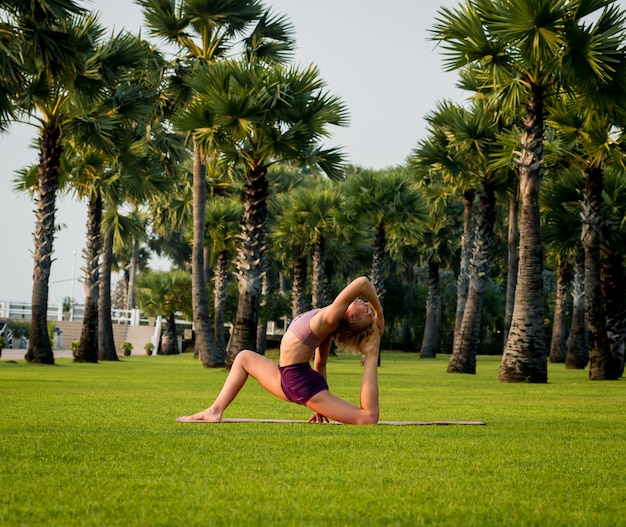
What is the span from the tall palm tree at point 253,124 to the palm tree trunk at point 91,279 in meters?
6.58

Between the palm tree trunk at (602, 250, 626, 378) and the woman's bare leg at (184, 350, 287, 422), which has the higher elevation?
the palm tree trunk at (602, 250, 626, 378)

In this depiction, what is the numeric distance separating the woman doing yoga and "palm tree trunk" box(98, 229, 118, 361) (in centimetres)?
2749

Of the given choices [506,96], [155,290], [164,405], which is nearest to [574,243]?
[506,96]

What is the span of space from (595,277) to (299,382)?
1709 centimetres

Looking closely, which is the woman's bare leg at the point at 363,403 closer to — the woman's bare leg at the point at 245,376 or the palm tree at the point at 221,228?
the woman's bare leg at the point at 245,376

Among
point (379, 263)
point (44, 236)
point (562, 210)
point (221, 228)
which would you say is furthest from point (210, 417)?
point (221, 228)

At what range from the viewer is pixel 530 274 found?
23109 mm

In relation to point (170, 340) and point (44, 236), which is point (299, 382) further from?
point (170, 340)

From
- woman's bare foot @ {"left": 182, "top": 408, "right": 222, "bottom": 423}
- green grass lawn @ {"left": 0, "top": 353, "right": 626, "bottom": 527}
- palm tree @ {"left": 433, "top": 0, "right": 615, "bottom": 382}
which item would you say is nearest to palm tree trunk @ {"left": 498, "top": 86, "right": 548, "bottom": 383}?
palm tree @ {"left": 433, "top": 0, "right": 615, "bottom": 382}

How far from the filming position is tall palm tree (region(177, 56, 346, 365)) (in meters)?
25.5

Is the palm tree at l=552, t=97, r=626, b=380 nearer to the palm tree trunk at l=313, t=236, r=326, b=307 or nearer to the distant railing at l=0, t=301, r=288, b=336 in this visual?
the palm tree trunk at l=313, t=236, r=326, b=307

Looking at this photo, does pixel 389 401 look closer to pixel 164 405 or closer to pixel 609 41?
pixel 164 405

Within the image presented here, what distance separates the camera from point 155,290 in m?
62.3

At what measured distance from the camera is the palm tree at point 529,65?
2045 cm
